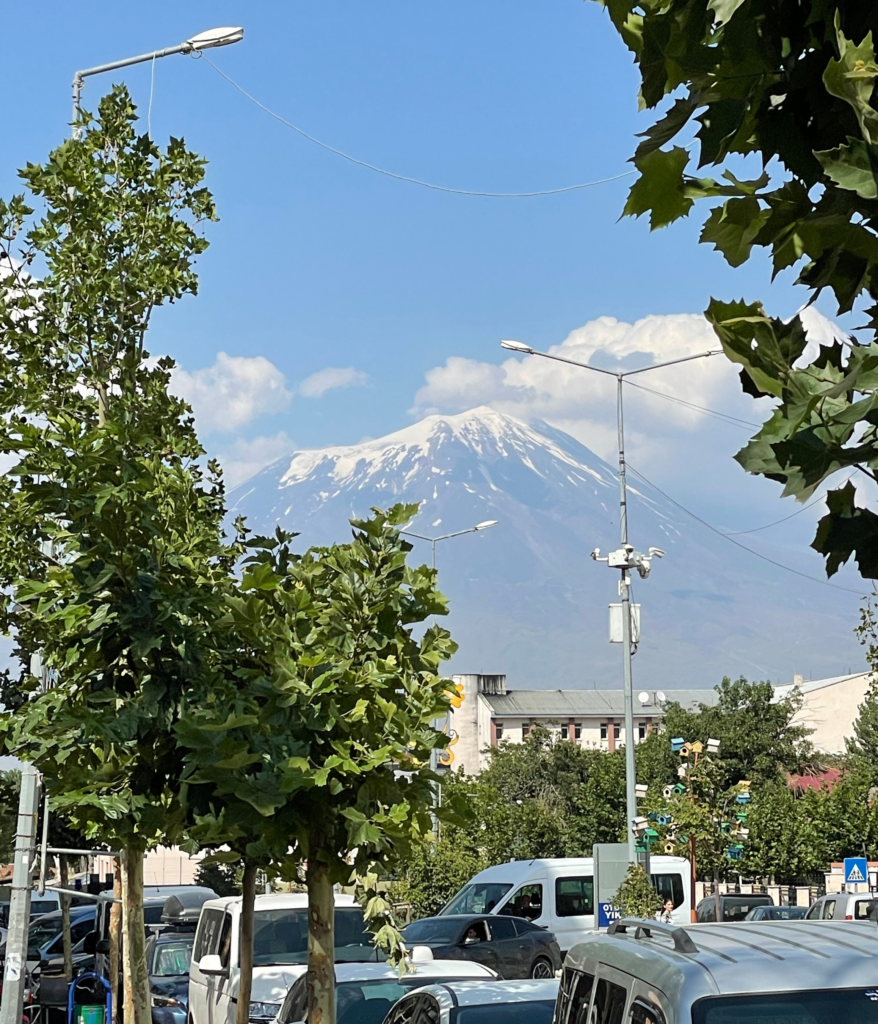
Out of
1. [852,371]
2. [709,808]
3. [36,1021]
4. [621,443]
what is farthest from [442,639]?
[709,808]

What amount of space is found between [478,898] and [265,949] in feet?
51.1

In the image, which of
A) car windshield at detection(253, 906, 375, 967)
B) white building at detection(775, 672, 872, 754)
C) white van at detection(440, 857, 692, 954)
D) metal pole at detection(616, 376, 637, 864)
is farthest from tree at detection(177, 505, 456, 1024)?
white building at detection(775, 672, 872, 754)

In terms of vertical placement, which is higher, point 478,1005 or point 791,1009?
point 791,1009

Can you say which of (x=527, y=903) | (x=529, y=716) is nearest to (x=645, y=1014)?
(x=527, y=903)

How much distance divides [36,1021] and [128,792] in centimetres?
1180

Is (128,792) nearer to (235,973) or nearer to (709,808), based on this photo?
(235,973)

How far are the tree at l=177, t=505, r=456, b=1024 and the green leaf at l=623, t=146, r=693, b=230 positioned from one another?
4.66 metres

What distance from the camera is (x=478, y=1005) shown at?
8469mm

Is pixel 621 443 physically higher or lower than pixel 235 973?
higher

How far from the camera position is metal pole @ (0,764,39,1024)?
459 inches

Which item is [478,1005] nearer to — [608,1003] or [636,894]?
[608,1003]

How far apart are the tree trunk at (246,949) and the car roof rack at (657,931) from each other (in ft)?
9.30

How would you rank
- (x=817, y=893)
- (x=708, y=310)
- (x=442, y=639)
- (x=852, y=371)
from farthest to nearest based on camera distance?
1. (x=817, y=893)
2. (x=442, y=639)
3. (x=708, y=310)
4. (x=852, y=371)

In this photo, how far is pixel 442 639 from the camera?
27.4 feet
